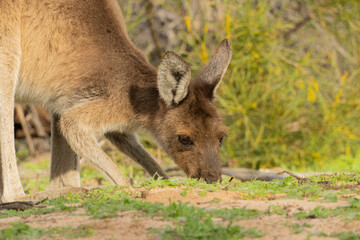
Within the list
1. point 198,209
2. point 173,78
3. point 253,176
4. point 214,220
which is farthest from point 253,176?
point 214,220

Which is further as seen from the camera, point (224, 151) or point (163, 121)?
point (224, 151)

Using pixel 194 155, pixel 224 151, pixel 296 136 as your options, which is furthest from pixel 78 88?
pixel 296 136

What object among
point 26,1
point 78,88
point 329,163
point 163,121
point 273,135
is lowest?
point 329,163

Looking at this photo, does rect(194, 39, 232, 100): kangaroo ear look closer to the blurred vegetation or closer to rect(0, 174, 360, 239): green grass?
rect(0, 174, 360, 239): green grass

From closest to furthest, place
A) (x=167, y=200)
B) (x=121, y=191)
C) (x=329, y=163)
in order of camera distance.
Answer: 1. (x=167, y=200)
2. (x=121, y=191)
3. (x=329, y=163)

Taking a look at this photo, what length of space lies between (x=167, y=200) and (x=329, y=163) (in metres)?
5.88

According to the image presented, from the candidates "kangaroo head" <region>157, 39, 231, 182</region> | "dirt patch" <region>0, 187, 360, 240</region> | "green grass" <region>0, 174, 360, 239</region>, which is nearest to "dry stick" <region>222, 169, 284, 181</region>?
"kangaroo head" <region>157, 39, 231, 182</region>

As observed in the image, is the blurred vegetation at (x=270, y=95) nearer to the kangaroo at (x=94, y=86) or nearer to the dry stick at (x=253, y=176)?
the dry stick at (x=253, y=176)

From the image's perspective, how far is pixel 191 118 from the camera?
16.4 ft

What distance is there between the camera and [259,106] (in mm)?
9047

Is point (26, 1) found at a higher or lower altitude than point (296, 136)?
higher

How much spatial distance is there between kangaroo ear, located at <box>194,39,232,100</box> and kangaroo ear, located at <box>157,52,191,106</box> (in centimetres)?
34

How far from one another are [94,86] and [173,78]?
33.1 inches

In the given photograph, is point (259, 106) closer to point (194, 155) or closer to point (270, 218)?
point (194, 155)
